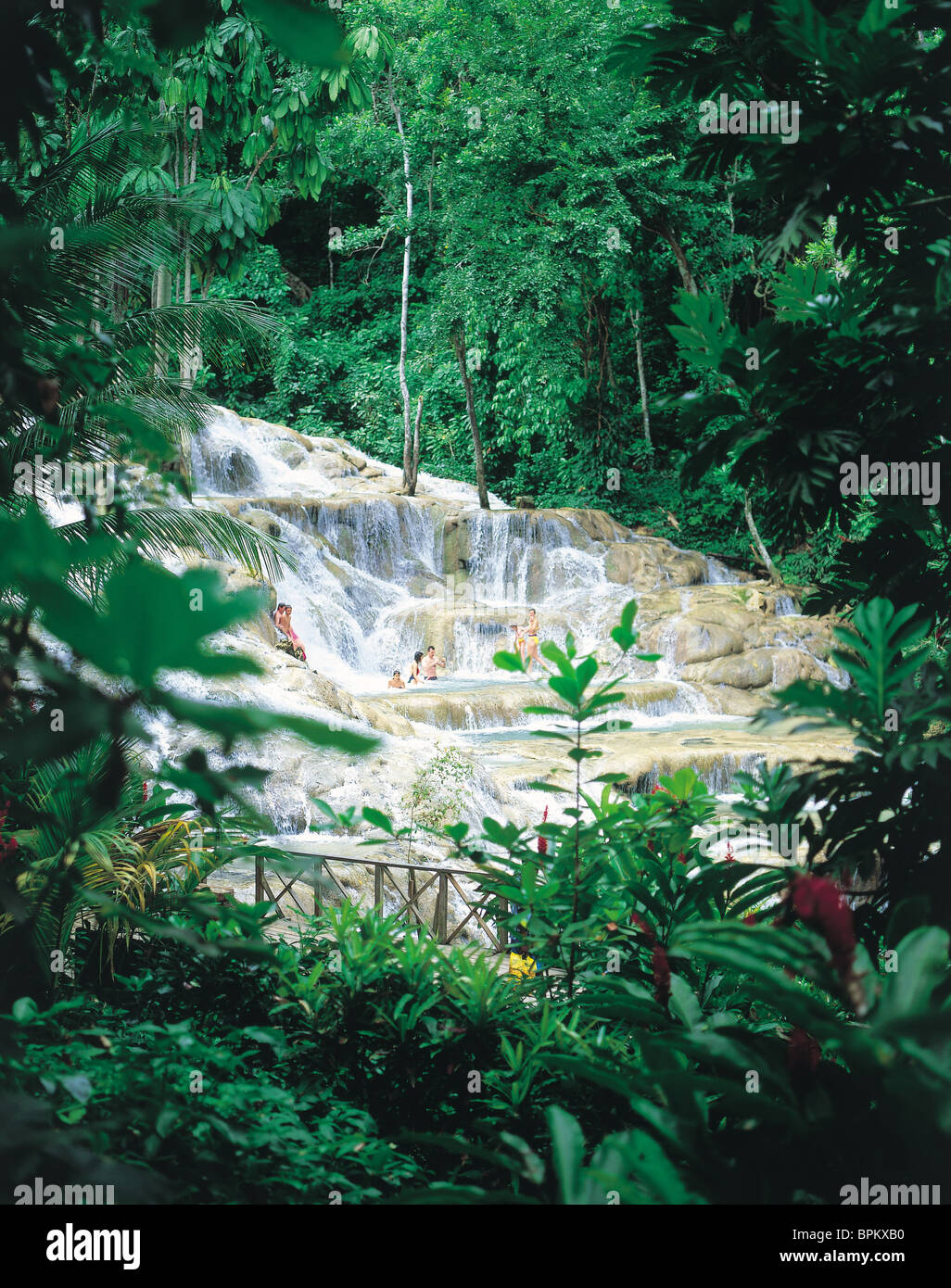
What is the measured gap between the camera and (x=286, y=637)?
34.8 feet

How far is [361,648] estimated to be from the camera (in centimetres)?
1305

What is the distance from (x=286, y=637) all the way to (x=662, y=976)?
922cm

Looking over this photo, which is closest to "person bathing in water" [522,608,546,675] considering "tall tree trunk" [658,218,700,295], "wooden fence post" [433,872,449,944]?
"tall tree trunk" [658,218,700,295]

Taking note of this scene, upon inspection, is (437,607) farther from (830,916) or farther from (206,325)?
(830,916)

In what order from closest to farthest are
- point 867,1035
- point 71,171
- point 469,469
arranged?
point 867,1035 → point 71,171 → point 469,469

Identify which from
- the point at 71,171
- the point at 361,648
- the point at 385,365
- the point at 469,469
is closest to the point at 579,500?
the point at 469,469

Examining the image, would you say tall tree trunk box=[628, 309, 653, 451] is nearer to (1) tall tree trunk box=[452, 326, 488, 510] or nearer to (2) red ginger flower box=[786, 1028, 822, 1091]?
(1) tall tree trunk box=[452, 326, 488, 510]

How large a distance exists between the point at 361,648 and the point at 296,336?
10472 millimetres

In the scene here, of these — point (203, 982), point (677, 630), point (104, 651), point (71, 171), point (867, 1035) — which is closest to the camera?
point (104, 651)

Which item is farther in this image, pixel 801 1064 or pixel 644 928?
pixel 644 928

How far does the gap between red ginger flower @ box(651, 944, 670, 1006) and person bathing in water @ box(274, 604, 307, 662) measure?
27.2 feet

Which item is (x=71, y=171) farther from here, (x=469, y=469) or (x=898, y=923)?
(x=469, y=469)

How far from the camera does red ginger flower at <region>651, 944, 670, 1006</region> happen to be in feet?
5.60

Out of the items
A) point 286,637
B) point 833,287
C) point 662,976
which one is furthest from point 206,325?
point 286,637
